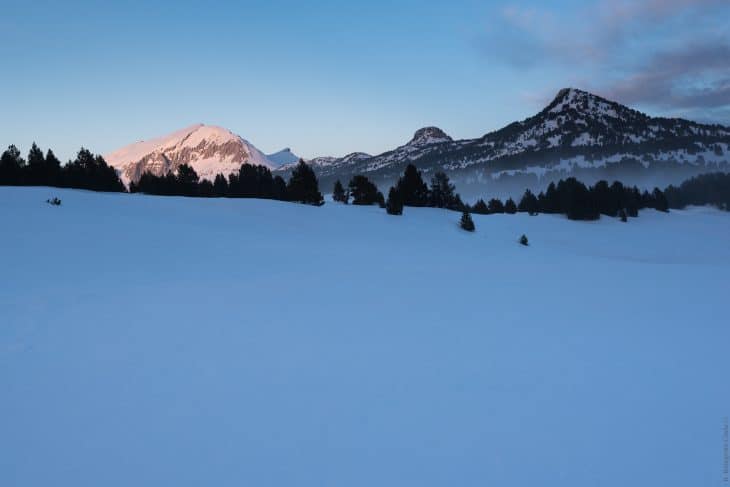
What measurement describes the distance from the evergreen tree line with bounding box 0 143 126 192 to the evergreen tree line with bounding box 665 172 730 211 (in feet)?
472

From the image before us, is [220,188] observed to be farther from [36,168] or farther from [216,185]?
[36,168]

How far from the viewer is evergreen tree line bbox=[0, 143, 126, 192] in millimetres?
42969

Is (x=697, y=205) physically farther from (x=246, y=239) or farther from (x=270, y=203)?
(x=246, y=239)

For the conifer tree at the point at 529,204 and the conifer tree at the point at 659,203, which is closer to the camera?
the conifer tree at the point at 529,204

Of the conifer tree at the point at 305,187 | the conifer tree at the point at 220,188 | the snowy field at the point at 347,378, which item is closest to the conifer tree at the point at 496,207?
the conifer tree at the point at 305,187

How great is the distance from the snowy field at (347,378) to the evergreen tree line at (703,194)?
134385 mm

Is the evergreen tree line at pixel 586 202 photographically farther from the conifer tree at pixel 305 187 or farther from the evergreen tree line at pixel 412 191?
the conifer tree at pixel 305 187

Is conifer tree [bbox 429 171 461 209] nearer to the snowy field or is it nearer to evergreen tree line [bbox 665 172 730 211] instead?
the snowy field

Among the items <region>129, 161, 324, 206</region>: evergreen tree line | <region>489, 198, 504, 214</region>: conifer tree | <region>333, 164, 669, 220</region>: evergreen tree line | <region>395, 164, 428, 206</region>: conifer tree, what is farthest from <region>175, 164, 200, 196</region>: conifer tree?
<region>489, 198, 504, 214</region>: conifer tree

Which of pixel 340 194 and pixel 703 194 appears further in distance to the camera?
pixel 703 194

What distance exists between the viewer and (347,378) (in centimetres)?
565

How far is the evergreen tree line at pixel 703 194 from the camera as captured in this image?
11206cm

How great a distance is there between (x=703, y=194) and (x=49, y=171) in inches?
6285

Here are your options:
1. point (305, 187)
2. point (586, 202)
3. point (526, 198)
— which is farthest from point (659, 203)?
point (305, 187)
